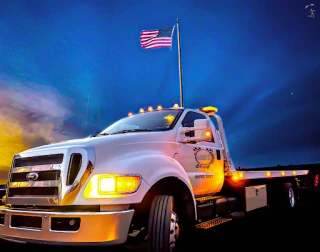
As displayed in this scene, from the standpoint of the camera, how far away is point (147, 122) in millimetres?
5152

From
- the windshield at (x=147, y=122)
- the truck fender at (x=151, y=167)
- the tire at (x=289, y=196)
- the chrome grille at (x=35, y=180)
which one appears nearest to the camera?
the chrome grille at (x=35, y=180)

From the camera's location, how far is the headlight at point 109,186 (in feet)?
10.3

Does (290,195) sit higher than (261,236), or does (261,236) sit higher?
(290,195)

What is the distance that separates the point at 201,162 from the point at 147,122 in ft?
3.60

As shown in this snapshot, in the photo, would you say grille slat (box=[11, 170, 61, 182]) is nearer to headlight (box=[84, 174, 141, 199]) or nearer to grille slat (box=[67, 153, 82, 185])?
grille slat (box=[67, 153, 82, 185])

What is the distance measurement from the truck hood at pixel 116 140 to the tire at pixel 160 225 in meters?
0.83

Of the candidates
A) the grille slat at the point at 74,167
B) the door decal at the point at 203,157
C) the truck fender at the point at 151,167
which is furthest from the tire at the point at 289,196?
the grille slat at the point at 74,167

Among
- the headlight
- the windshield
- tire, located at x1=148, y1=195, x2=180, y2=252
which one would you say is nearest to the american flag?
the windshield

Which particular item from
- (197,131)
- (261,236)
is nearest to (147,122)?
(197,131)

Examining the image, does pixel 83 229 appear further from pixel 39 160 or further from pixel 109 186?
pixel 39 160

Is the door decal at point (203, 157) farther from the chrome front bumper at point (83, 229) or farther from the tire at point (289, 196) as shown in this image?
the tire at point (289, 196)

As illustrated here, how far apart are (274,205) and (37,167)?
6.74 metres

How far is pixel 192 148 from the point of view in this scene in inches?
194

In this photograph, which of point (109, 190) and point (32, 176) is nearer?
point (109, 190)
